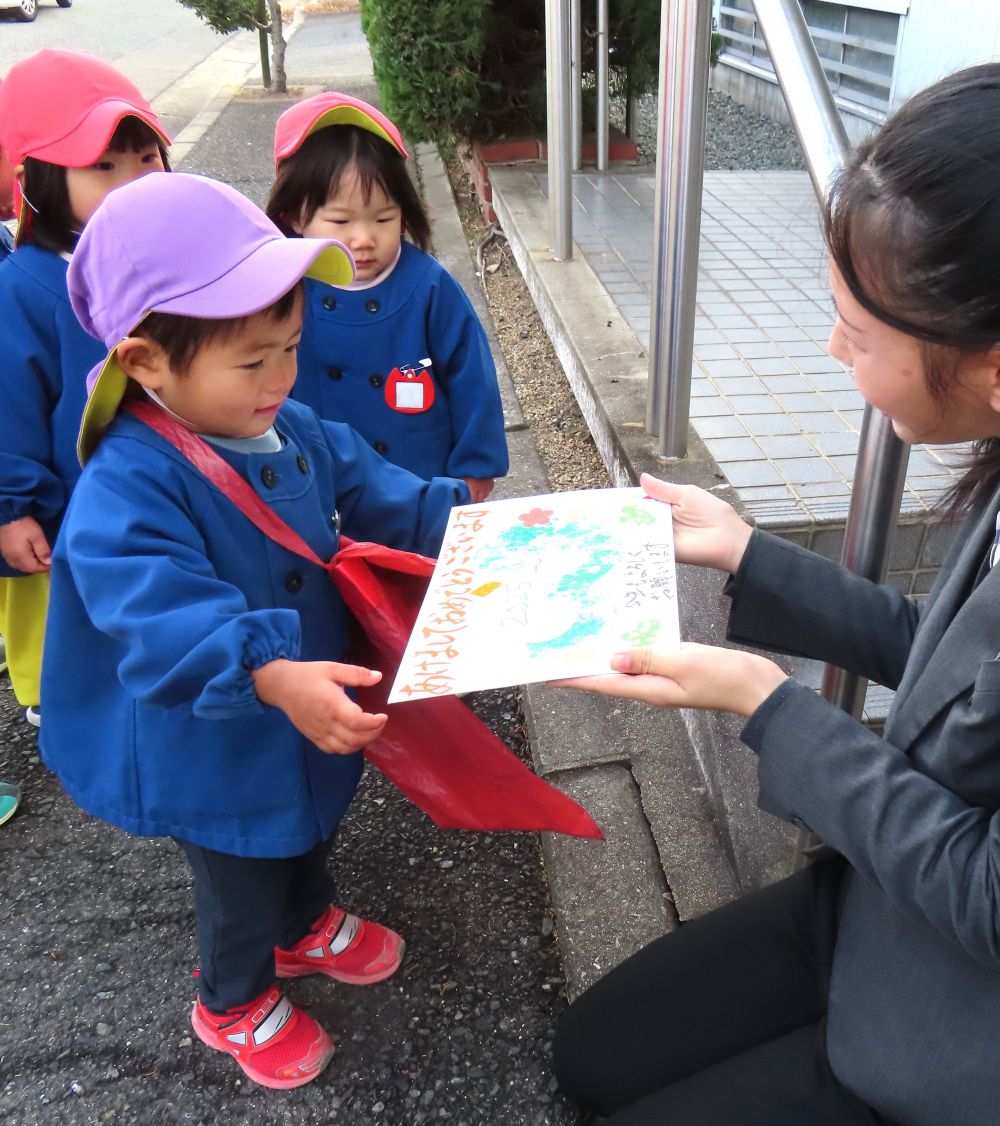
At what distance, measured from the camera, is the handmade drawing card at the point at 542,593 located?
46.0 inches

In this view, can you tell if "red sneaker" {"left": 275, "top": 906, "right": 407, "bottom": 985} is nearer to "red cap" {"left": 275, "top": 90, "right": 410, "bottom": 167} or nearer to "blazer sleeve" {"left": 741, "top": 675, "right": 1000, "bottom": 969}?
"blazer sleeve" {"left": 741, "top": 675, "right": 1000, "bottom": 969}

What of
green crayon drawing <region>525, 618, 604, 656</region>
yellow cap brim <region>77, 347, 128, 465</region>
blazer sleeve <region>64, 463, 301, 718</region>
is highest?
yellow cap brim <region>77, 347, 128, 465</region>

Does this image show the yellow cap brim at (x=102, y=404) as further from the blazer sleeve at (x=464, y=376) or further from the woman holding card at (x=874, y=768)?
the blazer sleeve at (x=464, y=376)

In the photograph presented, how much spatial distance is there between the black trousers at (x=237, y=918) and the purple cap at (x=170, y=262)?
692 mm

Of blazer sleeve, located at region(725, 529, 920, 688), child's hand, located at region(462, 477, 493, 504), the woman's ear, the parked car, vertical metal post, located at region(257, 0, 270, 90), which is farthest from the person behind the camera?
the parked car

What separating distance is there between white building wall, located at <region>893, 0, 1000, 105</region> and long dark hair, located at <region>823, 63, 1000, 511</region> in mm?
4737

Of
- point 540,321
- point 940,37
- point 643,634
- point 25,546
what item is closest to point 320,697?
point 643,634

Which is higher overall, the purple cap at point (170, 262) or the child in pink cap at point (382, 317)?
Result: the purple cap at point (170, 262)

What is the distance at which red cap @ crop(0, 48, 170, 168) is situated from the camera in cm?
185

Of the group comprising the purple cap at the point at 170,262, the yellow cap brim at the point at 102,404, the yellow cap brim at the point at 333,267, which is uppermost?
the purple cap at the point at 170,262

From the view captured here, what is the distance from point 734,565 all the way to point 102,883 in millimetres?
1463

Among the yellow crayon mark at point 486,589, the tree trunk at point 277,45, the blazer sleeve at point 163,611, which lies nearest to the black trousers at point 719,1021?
the yellow crayon mark at point 486,589

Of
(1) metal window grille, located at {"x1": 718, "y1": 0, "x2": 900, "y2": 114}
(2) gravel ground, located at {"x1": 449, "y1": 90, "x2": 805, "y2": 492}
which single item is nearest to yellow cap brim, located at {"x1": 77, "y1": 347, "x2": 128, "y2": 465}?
(2) gravel ground, located at {"x1": 449, "y1": 90, "x2": 805, "y2": 492}

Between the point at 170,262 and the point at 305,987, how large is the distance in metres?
1.30
